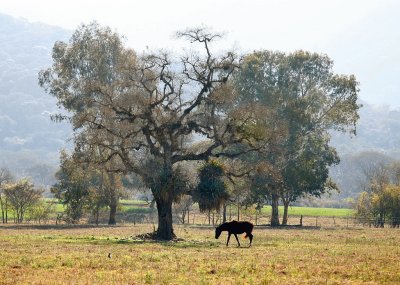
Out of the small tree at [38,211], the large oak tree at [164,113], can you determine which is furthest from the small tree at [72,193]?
the large oak tree at [164,113]

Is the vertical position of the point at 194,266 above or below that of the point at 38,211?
above

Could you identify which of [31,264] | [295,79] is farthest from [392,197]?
[31,264]

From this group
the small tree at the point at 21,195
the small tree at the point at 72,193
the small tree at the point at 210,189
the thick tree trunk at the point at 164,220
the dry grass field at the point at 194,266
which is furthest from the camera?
the small tree at the point at 21,195

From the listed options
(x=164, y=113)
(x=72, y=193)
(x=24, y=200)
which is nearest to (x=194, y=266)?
(x=164, y=113)

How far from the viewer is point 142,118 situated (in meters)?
44.8

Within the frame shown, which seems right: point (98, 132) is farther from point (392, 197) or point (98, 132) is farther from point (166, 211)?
point (392, 197)

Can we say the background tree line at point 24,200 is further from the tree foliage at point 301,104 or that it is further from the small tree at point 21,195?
the tree foliage at point 301,104

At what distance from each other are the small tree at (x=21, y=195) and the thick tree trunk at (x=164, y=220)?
4519 cm

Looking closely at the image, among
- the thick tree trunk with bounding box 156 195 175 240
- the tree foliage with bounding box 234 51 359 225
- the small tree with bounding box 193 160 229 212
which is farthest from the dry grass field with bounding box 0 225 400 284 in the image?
the tree foliage with bounding box 234 51 359 225

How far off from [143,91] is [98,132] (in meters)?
4.47

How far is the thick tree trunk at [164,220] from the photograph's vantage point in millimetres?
44156

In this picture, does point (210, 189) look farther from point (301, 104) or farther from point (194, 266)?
point (301, 104)

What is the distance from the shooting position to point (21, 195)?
84.8 metres

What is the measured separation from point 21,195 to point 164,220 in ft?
151
